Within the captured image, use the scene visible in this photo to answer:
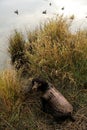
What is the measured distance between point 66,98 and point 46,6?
4.05 metres

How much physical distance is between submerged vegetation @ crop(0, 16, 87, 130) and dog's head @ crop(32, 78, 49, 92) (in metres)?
0.14

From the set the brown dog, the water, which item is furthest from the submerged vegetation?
the water

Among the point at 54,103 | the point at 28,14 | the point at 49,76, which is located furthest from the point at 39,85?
the point at 28,14

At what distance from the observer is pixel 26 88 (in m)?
4.34

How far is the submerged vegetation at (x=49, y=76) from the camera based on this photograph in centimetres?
404

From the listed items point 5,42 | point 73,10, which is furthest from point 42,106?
point 73,10

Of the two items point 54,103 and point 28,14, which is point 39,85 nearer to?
point 54,103

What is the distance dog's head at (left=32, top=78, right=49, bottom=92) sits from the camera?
163 inches

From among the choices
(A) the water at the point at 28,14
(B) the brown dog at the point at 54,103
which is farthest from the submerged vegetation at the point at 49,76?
(A) the water at the point at 28,14

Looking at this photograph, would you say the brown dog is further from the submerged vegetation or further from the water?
the water

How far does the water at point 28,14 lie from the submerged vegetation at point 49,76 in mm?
852

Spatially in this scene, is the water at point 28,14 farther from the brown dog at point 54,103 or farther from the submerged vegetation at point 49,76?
the brown dog at point 54,103

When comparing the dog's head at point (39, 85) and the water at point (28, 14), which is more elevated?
the dog's head at point (39, 85)

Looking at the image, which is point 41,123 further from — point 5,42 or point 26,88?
point 5,42
